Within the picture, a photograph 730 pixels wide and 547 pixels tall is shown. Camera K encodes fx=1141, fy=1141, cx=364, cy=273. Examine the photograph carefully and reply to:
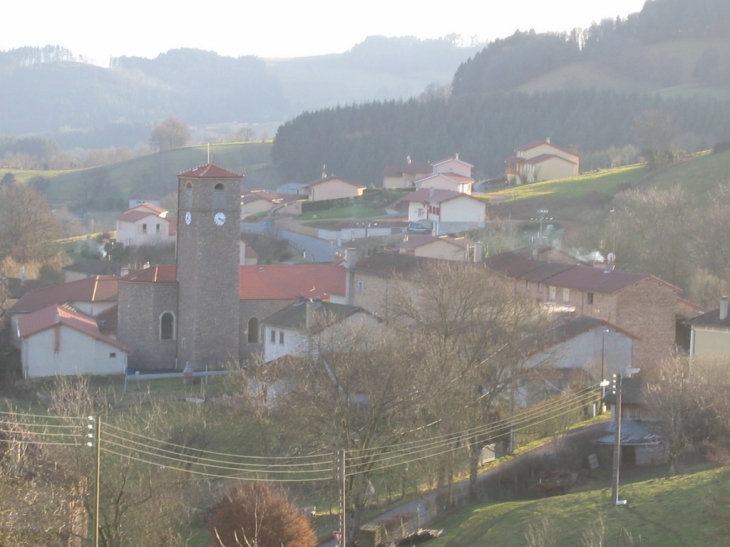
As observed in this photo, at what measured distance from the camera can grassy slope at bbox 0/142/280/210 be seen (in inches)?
4877

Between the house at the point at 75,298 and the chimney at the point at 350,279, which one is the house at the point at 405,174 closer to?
the house at the point at 75,298

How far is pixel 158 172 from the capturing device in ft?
427

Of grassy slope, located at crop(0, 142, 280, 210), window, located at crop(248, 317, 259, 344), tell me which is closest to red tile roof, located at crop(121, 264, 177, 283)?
window, located at crop(248, 317, 259, 344)

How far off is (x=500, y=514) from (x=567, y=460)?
518cm

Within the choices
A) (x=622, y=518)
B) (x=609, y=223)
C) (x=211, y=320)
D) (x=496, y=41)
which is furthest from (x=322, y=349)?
(x=496, y=41)

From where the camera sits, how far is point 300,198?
94.2m

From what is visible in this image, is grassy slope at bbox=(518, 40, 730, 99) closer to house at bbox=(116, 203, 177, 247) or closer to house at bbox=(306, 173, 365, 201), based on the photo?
house at bbox=(306, 173, 365, 201)

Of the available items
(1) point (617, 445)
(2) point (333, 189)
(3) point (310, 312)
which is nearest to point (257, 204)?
(2) point (333, 189)

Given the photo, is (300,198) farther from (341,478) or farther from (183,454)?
(341,478)

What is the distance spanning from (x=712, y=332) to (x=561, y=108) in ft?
273

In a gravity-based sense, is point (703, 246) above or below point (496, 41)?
below

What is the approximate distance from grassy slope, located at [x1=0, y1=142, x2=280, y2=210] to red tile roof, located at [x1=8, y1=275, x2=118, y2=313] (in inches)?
2508

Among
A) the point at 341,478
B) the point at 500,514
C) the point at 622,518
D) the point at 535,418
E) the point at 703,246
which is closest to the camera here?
the point at 341,478

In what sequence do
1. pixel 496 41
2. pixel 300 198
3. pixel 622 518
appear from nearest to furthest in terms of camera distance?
1. pixel 622 518
2. pixel 300 198
3. pixel 496 41
